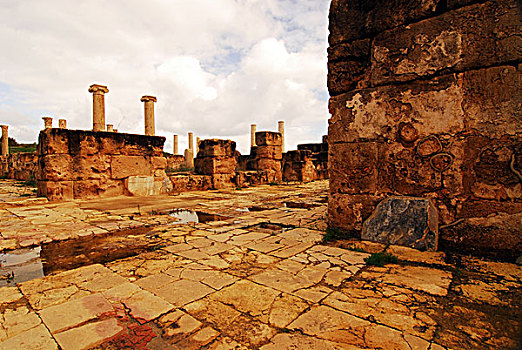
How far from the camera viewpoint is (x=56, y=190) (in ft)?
24.5

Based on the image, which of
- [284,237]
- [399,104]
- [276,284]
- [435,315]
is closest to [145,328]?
[276,284]

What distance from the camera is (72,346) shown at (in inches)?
66.2

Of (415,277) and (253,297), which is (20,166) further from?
(415,277)

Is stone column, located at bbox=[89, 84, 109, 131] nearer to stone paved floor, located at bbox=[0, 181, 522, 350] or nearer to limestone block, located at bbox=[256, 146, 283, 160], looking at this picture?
limestone block, located at bbox=[256, 146, 283, 160]

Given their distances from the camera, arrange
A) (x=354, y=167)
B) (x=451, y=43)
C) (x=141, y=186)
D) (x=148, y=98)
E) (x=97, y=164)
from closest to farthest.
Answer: (x=451, y=43)
(x=354, y=167)
(x=97, y=164)
(x=141, y=186)
(x=148, y=98)

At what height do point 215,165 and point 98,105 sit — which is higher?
point 98,105

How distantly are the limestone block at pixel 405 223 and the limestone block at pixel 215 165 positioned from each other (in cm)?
789

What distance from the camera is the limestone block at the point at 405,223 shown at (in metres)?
3.31

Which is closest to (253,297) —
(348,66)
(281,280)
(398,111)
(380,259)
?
(281,280)

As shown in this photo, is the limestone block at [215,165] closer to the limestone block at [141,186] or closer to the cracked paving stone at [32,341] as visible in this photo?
the limestone block at [141,186]

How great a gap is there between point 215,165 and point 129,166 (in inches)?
125

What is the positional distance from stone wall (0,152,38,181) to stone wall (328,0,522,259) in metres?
15.4

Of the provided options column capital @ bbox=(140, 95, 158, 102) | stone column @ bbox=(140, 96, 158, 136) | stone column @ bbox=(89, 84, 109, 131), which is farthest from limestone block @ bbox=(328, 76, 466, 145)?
stone column @ bbox=(140, 96, 158, 136)

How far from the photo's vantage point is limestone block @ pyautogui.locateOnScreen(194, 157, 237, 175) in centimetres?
1096
